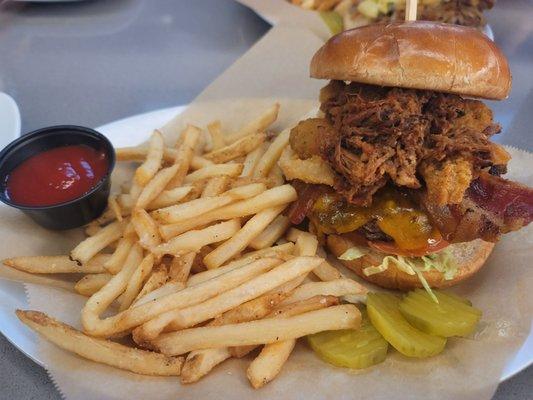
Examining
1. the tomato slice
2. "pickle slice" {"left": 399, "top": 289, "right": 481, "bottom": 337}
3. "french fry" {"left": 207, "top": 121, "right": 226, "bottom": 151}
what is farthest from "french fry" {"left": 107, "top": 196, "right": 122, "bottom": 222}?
"pickle slice" {"left": 399, "top": 289, "right": 481, "bottom": 337}

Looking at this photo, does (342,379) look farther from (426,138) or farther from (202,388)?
(426,138)

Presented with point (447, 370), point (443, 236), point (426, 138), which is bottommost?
point (447, 370)

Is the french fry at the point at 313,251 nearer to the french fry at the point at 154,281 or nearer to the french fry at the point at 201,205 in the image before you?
the french fry at the point at 201,205

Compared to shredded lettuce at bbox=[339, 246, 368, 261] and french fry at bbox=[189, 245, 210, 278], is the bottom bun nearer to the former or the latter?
shredded lettuce at bbox=[339, 246, 368, 261]

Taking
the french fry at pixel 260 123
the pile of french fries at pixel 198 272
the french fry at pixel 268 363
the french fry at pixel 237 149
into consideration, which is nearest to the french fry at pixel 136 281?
Answer: the pile of french fries at pixel 198 272

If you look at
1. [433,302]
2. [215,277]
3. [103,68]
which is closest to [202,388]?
[215,277]

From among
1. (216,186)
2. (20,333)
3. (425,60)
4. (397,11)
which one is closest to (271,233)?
(216,186)
